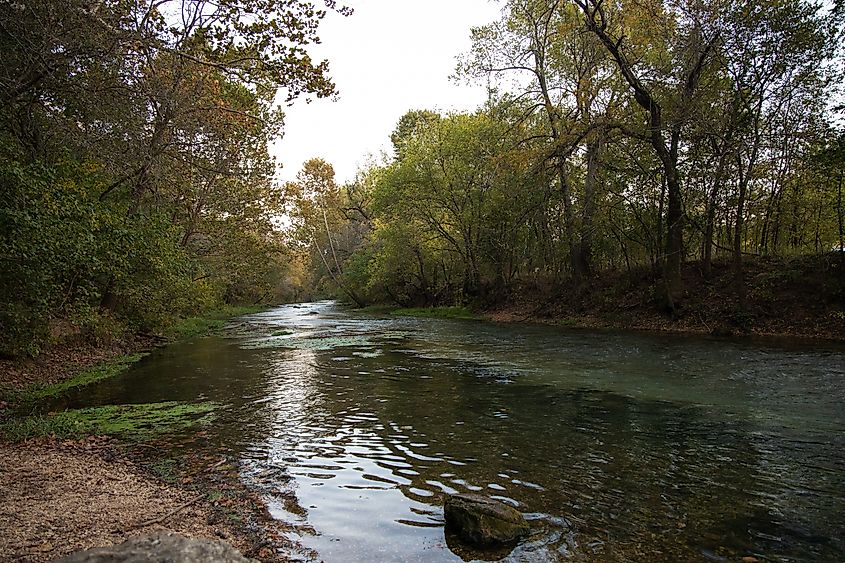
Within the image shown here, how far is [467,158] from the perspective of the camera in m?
35.8

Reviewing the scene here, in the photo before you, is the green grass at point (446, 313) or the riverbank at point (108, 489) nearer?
the riverbank at point (108, 489)

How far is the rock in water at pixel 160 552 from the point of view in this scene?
283 centimetres

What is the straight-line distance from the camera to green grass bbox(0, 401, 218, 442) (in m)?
9.05

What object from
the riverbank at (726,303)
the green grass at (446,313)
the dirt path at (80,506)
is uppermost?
the riverbank at (726,303)

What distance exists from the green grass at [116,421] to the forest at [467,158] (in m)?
3.26

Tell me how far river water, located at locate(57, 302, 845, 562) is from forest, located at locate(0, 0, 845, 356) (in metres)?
4.55

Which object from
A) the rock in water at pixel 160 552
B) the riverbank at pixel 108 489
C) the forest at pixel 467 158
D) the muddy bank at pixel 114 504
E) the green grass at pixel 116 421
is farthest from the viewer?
the forest at pixel 467 158

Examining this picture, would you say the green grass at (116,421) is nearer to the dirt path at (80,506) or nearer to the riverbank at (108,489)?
the riverbank at (108,489)

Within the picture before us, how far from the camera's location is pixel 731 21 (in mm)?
20703

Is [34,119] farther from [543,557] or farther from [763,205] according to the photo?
[763,205]

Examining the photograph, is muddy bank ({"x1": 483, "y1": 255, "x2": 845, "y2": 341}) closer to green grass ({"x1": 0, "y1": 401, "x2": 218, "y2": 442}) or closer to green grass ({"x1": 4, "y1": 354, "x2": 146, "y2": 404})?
green grass ({"x1": 0, "y1": 401, "x2": 218, "y2": 442})

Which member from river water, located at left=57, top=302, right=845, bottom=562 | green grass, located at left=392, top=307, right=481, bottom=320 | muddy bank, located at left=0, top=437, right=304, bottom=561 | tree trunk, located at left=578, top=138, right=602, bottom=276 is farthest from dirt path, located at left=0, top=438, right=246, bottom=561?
green grass, located at left=392, top=307, right=481, bottom=320

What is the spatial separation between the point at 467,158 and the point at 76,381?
88.8ft

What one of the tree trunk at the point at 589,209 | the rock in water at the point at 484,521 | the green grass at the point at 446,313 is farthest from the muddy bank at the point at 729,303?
the rock in water at the point at 484,521
